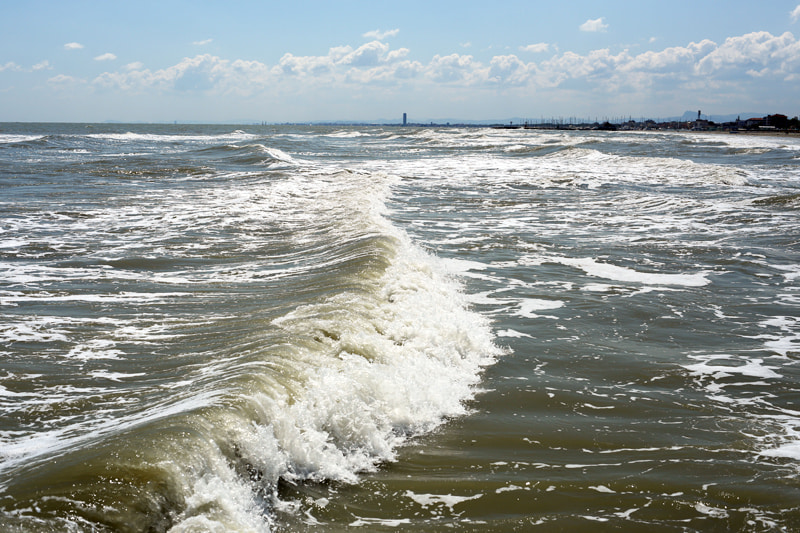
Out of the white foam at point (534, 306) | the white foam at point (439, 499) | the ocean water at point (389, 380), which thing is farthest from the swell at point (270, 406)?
the white foam at point (534, 306)

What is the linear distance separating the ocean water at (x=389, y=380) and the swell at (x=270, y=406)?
0.02 m

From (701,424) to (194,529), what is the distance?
4.02 metres

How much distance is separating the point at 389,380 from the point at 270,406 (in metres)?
1.20

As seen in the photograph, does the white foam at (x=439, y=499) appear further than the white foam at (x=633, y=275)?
No

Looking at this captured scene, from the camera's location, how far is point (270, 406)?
4301mm

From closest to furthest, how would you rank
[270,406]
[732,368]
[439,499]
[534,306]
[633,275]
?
[439,499] → [270,406] → [732,368] → [534,306] → [633,275]

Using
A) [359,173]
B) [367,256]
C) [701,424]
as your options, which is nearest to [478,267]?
[367,256]

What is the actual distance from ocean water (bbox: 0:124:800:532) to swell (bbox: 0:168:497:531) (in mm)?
19

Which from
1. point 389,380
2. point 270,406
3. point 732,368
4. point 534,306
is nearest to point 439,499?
point 270,406

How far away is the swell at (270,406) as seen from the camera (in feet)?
10.6

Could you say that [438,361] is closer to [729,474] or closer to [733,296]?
[729,474]

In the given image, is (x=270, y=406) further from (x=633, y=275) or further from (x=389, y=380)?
(x=633, y=275)

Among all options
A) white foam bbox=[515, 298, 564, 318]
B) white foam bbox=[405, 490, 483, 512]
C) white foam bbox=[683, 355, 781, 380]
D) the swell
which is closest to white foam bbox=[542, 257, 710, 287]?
white foam bbox=[515, 298, 564, 318]

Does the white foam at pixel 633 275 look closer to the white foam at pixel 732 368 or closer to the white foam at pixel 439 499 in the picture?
the white foam at pixel 732 368
